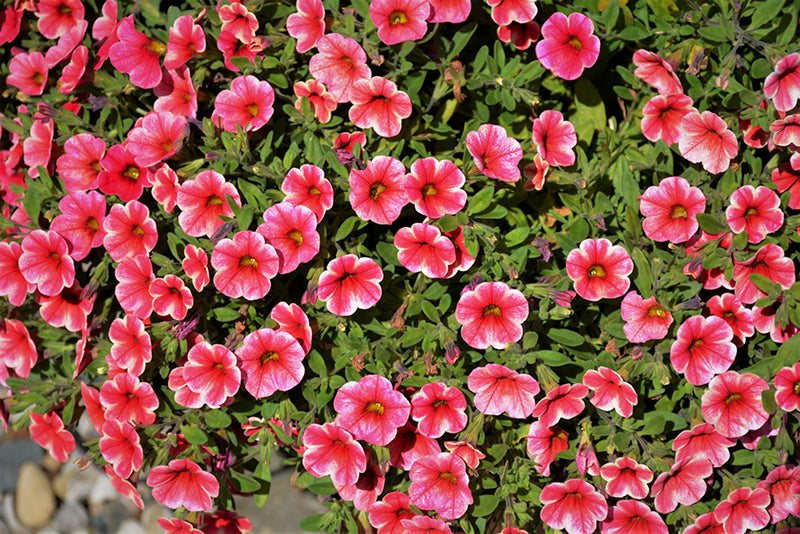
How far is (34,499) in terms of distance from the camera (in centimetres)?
305

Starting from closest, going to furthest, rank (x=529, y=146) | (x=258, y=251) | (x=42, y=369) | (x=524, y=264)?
(x=258, y=251) → (x=524, y=264) → (x=529, y=146) → (x=42, y=369)

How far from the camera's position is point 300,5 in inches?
65.5

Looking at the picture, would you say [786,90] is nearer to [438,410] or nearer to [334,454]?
[438,410]

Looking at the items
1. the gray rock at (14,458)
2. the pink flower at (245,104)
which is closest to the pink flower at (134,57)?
the pink flower at (245,104)

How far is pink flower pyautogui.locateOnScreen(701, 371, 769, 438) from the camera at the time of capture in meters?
1.54

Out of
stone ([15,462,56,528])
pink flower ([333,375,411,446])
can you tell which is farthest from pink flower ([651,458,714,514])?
stone ([15,462,56,528])

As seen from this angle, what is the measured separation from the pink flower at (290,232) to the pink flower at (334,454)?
398 mm

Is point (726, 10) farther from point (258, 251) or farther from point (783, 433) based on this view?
point (258, 251)

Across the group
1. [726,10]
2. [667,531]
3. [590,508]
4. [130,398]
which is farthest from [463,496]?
[726,10]

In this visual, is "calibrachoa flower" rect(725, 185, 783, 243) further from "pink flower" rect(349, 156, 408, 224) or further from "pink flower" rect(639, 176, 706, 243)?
"pink flower" rect(349, 156, 408, 224)

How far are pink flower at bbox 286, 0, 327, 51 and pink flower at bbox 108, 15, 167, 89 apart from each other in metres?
0.39

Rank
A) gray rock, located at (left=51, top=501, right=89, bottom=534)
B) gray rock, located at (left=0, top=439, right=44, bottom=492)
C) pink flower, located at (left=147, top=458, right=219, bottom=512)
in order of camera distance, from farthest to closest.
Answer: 1. gray rock, located at (left=0, top=439, right=44, bottom=492)
2. gray rock, located at (left=51, top=501, right=89, bottom=534)
3. pink flower, located at (left=147, top=458, right=219, bottom=512)

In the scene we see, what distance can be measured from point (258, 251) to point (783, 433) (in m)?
1.29

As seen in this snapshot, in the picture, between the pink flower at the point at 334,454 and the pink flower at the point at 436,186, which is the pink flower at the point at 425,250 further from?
the pink flower at the point at 334,454
